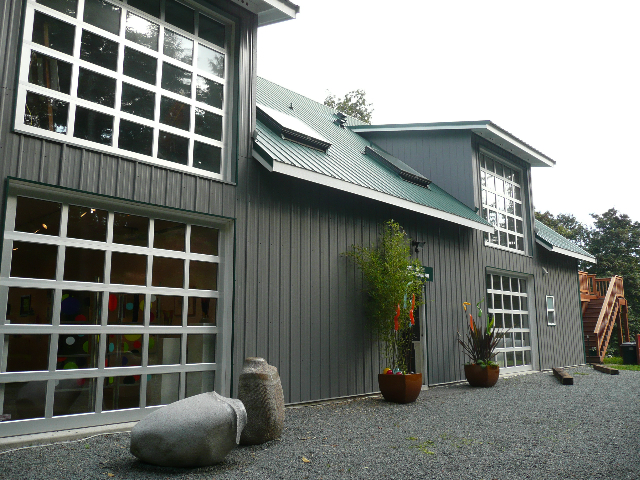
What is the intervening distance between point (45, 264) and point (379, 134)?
8.58 m

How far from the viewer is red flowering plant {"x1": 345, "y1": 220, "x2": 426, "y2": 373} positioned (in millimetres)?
7055

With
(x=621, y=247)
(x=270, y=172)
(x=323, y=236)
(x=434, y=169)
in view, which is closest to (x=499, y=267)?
(x=434, y=169)

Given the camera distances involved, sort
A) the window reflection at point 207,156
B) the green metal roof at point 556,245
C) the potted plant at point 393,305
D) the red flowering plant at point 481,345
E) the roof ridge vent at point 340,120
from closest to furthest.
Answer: the window reflection at point 207,156 < the potted plant at point 393,305 < the red flowering plant at point 481,345 < the roof ridge vent at point 340,120 < the green metal roof at point 556,245

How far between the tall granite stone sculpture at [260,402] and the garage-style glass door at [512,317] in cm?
704

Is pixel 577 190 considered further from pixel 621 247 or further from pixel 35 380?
pixel 35 380

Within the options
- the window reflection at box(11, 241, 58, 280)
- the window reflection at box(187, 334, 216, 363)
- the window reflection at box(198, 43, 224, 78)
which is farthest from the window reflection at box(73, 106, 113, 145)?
the window reflection at box(187, 334, 216, 363)

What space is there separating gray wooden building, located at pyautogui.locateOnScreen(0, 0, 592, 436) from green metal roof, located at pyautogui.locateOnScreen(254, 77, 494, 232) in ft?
0.14

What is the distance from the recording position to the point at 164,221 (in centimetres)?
560

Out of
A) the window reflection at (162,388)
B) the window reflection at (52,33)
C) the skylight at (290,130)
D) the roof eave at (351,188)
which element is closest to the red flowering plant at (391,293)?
the roof eave at (351,188)

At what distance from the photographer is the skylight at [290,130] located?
7.48 meters

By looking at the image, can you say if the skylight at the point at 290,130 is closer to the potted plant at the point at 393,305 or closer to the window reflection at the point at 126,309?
the potted plant at the point at 393,305

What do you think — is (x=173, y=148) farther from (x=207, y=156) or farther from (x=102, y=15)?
(x=102, y=15)

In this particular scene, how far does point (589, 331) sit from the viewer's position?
1510 cm

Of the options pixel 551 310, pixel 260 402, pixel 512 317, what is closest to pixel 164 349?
pixel 260 402
